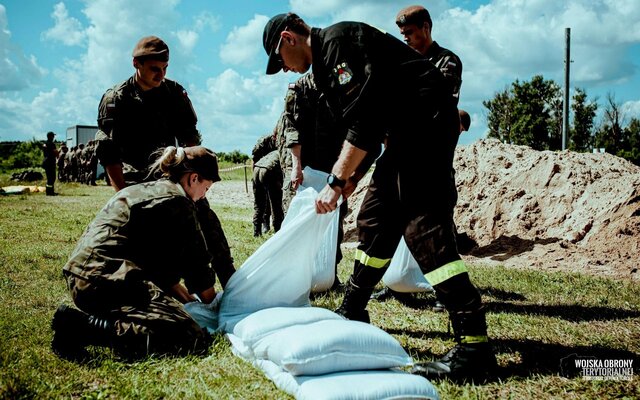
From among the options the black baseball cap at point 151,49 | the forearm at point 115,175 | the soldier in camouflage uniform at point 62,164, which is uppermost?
the soldier in camouflage uniform at point 62,164

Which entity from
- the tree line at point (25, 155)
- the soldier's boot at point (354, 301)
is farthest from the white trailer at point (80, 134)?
the soldier's boot at point (354, 301)

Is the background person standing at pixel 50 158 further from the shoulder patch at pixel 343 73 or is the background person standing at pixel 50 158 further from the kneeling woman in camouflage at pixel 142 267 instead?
the shoulder patch at pixel 343 73

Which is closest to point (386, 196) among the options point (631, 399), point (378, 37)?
point (378, 37)

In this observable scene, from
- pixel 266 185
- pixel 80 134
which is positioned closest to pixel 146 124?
pixel 266 185

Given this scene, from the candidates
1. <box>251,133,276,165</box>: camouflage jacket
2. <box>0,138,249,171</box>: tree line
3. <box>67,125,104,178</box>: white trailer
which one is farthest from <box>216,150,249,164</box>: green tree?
<box>251,133,276,165</box>: camouflage jacket

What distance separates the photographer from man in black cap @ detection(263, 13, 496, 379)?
8.85 feet

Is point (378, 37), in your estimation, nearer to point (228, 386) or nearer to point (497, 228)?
point (228, 386)

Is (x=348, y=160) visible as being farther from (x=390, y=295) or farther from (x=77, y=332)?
(x=390, y=295)

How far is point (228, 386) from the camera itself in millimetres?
2469

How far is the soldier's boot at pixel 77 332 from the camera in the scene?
2.77m

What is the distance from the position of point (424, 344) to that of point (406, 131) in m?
1.35

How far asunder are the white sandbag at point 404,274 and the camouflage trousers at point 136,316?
63.5 inches

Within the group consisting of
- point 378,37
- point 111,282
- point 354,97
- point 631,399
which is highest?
point 378,37

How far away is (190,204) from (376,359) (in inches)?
55.5
